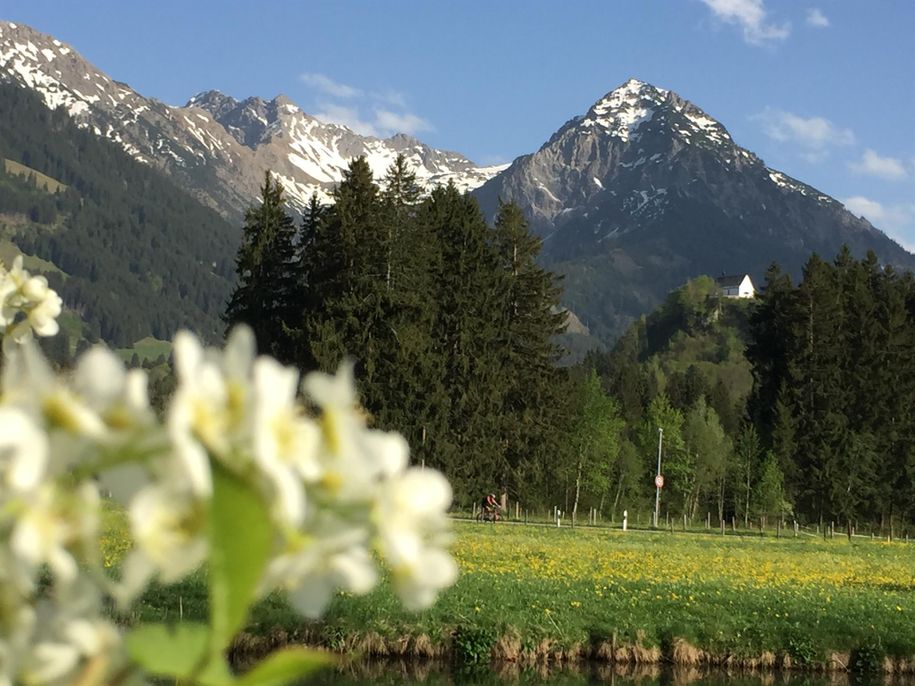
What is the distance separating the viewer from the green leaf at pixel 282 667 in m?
0.84

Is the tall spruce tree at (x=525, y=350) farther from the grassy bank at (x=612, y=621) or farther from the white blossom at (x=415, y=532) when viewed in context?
the white blossom at (x=415, y=532)

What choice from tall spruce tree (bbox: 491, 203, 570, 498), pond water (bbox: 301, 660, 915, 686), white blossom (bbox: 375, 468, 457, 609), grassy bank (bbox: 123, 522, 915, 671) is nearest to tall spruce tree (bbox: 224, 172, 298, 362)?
tall spruce tree (bbox: 491, 203, 570, 498)

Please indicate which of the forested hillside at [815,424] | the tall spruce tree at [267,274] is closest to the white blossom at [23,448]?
the tall spruce tree at [267,274]

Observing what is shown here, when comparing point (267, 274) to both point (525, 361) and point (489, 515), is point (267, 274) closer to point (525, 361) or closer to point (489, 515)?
point (525, 361)

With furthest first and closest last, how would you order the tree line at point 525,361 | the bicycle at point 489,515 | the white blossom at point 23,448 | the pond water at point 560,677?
the bicycle at point 489,515 → the tree line at point 525,361 → the pond water at point 560,677 → the white blossom at point 23,448

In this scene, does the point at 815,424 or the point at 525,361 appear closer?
the point at 525,361

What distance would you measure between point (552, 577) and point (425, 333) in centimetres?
2211

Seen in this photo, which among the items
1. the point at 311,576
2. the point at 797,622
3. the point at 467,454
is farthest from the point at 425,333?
the point at 311,576

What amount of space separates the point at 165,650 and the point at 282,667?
0.29 feet

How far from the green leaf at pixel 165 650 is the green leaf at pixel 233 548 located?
31mm

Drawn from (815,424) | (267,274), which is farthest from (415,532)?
(815,424)

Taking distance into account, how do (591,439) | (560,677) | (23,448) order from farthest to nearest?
(591,439) → (560,677) → (23,448)

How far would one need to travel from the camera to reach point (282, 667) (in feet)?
2.78

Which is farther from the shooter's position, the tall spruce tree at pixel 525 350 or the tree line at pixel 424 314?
the tall spruce tree at pixel 525 350
